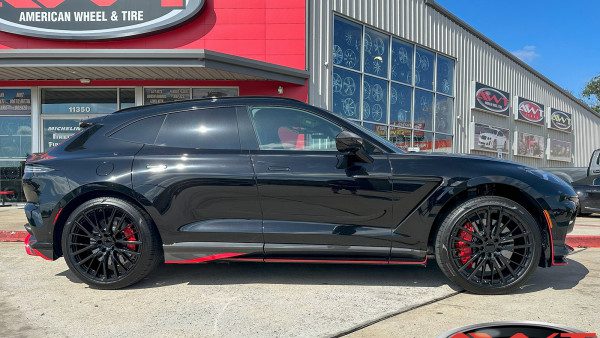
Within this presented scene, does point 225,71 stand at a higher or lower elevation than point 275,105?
higher

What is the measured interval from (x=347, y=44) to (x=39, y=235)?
33.3ft

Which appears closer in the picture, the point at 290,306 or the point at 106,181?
the point at 290,306

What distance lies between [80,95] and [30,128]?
63.5 inches

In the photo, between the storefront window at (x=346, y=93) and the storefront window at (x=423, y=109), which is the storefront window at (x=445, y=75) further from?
the storefront window at (x=346, y=93)

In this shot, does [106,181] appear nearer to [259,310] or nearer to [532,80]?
[259,310]

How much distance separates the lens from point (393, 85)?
13.9m

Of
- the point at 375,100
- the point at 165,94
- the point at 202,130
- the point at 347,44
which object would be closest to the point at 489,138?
the point at 375,100

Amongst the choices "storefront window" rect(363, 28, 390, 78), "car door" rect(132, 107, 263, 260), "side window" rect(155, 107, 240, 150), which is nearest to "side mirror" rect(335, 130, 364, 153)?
"car door" rect(132, 107, 263, 260)

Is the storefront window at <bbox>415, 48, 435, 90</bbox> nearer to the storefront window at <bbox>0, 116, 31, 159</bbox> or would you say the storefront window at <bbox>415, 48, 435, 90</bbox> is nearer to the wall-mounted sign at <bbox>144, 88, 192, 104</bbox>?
the wall-mounted sign at <bbox>144, 88, 192, 104</bbox>

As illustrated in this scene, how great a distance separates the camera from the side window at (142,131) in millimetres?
3959

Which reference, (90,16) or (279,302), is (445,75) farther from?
(279,302)

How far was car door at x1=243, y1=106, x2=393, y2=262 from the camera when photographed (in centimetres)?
364

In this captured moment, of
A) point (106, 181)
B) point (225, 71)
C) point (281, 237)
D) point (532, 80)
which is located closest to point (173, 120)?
point (106, 181)

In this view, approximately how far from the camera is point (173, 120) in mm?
4000
